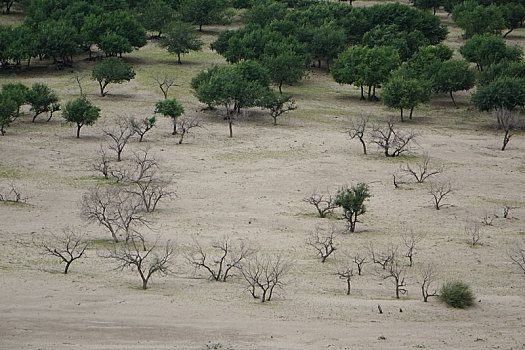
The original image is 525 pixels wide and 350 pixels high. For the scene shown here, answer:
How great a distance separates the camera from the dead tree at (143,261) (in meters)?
33.4

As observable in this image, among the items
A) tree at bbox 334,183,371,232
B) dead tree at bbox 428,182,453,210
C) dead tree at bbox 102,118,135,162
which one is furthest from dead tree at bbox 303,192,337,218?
dead tree at bbox 102,118,135,162

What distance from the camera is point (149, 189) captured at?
52000 millimetres

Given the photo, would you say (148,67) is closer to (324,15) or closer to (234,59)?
(234,59)

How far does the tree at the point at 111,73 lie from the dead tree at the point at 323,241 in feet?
135

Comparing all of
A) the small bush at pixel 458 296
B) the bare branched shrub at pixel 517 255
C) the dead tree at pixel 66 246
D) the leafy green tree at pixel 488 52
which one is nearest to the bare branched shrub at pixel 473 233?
the bare branched shrub at pixel 517 255

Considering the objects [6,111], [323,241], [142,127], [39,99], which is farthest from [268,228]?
[39,99]

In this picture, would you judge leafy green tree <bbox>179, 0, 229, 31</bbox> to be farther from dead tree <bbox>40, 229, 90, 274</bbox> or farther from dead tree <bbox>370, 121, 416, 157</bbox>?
dead tree <bbox>40, 229, 90, 274</bbox>

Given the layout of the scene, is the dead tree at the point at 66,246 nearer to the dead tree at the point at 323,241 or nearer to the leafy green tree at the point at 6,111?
the dead tree at the point at 323,241

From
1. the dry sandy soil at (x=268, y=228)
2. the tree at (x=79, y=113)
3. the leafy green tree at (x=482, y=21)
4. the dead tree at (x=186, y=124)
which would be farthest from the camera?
the leafy green tree at (x=482, y=21)

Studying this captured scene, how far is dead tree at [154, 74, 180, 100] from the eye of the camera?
78450 mm

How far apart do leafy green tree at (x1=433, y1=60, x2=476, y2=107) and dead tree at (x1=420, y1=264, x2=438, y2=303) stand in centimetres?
4606

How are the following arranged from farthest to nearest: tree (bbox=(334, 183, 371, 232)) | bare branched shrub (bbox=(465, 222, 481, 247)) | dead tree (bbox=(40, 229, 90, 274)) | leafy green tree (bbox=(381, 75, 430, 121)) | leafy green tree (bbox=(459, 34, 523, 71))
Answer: leafy green tree (bbox=(459, 34, 523, 71))
leafy green tree (bbox=(381, 75, 430, 121))
tree (bbox=(334, 183, 371, 232))
bare branched shrub (bbox=(465, 222, 481, 247))
dead tree (bbox=(40, 229, 90, 274))

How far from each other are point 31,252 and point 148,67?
56.2 metres

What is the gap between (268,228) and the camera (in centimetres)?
4478
